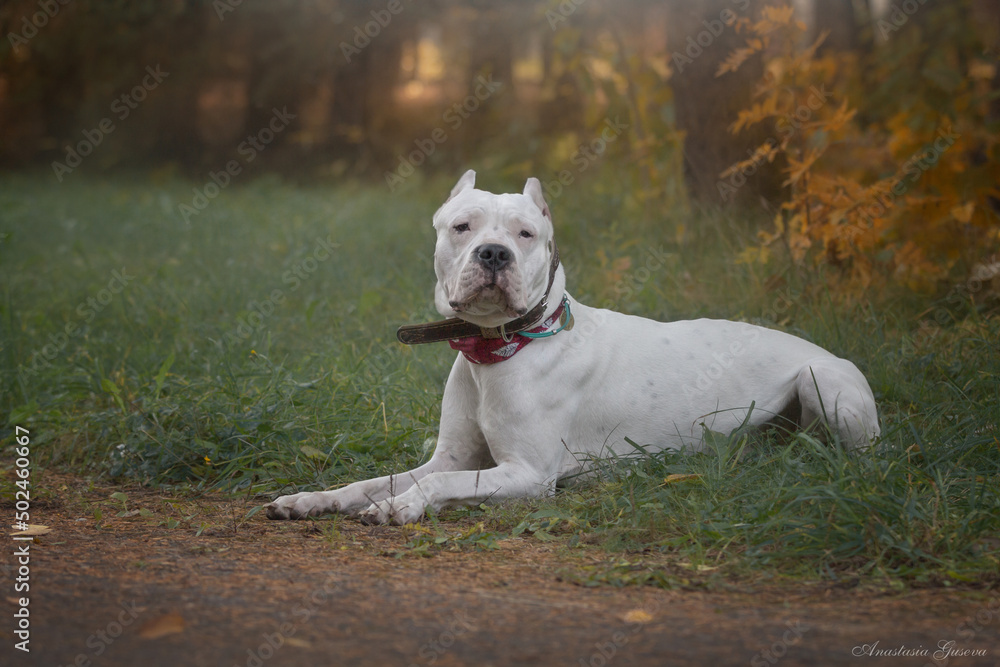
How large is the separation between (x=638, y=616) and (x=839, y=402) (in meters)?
1.73

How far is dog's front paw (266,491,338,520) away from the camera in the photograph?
336 centimetres

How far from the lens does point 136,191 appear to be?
48.1ft

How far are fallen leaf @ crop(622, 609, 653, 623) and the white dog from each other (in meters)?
1.18

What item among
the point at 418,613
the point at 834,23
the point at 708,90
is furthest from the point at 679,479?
the point at 834,23

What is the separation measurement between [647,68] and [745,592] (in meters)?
5.86

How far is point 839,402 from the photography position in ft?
11.9

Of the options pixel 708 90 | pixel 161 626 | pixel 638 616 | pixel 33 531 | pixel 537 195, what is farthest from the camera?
pixel 708 90

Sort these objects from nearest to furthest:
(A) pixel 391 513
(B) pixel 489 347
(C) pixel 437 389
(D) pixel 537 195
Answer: (A) pixel 391 513 → (B) pixel 489 347 → (D) pixel 537 195 → (C) pixel 437 389

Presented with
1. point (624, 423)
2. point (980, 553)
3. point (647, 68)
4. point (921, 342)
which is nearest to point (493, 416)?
point (624, 423)

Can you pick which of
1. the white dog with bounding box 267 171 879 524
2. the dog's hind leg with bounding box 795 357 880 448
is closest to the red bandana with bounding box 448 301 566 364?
the white dog with bounding box 267 171 879 524

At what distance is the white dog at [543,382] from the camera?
3410mm

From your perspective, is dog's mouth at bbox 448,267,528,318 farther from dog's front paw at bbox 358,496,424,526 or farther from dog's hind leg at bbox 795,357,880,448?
dog's hind leg at bbox 795,357,880,448

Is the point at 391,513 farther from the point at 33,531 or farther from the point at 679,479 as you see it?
the point at 33,531

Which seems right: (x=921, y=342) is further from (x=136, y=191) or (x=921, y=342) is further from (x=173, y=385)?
(x=136, y=191)
